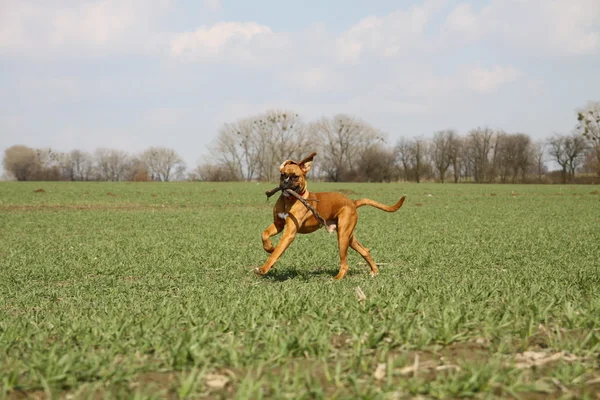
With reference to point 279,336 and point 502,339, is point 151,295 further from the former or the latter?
point 502,339

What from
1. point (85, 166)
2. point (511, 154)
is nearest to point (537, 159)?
point (511, 154)

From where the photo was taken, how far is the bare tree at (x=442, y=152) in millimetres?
134000

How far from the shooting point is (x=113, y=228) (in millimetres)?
19250

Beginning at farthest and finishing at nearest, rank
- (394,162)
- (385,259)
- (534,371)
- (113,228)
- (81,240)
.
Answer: (394,162) → (113,228) → (81,240) → (385,259) → (534,371)

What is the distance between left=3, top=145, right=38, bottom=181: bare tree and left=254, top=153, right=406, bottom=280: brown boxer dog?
138 meters

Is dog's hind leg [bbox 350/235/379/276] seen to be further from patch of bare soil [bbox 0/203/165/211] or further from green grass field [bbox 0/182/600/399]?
patch of bare soil [bbox 0/203/165/211]

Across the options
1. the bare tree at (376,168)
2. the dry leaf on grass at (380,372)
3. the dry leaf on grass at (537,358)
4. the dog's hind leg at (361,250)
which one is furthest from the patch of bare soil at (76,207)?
the bare tree at (376,168)

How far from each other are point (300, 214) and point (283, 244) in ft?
1.93

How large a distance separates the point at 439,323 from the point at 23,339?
348 cm

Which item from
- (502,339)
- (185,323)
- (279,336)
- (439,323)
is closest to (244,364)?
(279,336)

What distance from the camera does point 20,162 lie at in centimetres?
13850

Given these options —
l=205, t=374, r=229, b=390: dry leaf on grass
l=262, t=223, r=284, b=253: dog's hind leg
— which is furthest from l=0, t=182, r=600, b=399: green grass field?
l=262, t=223, r=284, b=253: dog's hind leg

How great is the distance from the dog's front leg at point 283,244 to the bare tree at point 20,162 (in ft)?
454

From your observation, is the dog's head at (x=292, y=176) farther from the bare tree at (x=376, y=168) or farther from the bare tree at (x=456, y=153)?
the bare tree at (x=456, y=153)
